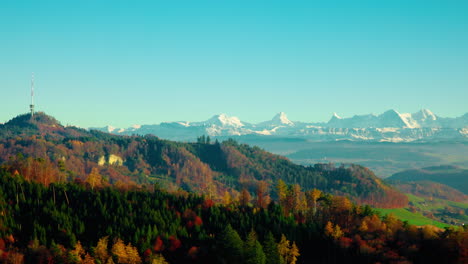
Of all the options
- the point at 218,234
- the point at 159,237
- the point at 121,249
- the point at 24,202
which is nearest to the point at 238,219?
the point at 218,234

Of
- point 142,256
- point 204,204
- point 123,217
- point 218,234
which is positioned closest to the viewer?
point 142,256

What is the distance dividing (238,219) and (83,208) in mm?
61869

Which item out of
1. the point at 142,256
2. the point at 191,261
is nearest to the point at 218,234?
the point at 191,261

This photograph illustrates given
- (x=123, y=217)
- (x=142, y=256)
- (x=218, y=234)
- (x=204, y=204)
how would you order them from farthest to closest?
(x=204, y=204)
(x=123, y=217)
(x=218, y=234)
(x=142, y=256)

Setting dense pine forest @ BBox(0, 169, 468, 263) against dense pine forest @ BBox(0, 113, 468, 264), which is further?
dense pine forest @ BBox(0, 169, 468, 263)

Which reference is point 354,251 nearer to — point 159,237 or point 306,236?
point 306,236

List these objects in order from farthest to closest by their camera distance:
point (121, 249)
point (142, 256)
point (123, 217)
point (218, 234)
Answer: point (123, 217) → point (218, 234) → point (142, 256) → point (121, 249)

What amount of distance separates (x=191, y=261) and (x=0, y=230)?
65594 millimetres

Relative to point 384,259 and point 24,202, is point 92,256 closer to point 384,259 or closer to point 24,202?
point 24,202

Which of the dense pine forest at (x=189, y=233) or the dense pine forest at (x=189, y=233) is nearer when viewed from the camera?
the dense pine forest at (x=189, y=233)

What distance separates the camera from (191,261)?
145 metres

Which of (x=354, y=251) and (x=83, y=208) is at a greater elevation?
(x=83, y=208)

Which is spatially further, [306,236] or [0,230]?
[306,236]

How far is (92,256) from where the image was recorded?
136 metres
